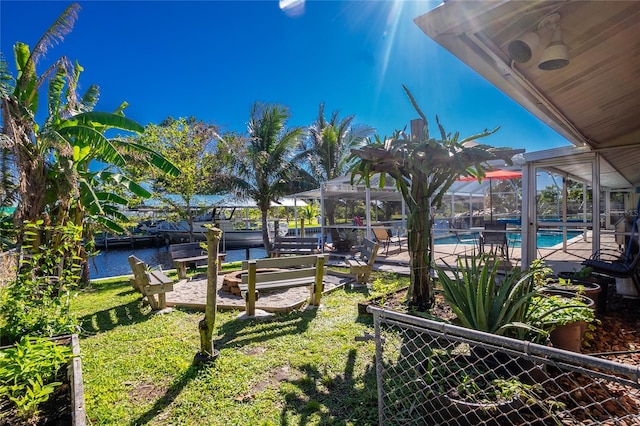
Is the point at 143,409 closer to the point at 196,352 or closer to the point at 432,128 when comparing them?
the point at 196,352

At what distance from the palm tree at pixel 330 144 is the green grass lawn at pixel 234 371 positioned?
13.9 metres

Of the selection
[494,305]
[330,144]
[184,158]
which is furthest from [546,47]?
[330,144]

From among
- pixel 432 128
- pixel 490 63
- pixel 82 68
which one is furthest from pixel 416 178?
pixel 82 68

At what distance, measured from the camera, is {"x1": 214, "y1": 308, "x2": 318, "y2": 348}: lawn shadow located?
431 centimetres

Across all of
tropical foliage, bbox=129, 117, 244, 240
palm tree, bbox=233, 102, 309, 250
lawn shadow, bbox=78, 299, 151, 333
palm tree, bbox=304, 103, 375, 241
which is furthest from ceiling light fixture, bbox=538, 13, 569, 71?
palm tree, bbox=304, 103, 375, 241

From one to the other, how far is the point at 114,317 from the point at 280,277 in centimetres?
299

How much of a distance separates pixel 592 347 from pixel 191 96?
3445 centimetres

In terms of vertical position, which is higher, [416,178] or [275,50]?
[275,50]

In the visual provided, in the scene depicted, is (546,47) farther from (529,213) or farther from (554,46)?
(529,213)

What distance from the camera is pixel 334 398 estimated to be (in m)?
2.90

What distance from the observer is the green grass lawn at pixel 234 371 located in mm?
2736

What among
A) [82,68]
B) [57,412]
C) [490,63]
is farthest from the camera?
[82,68]

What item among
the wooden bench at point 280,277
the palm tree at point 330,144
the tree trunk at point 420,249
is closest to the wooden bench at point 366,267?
the wooden bench at point 280,277

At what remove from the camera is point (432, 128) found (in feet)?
15.6
